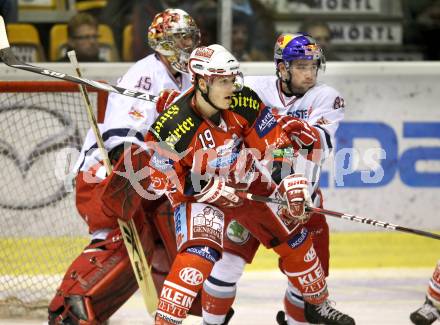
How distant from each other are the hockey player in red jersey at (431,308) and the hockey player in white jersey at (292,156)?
0.36 meters

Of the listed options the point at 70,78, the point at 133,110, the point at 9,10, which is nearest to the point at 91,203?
the point at 133,110

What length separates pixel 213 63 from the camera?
4566 millimetres

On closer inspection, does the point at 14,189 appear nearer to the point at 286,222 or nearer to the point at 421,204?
the point at 286,222

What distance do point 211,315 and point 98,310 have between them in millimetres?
510

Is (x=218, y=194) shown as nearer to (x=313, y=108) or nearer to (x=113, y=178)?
(x=113, y=178)

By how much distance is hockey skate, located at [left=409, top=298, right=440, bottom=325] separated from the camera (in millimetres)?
5230

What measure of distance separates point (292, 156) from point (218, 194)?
0.50m

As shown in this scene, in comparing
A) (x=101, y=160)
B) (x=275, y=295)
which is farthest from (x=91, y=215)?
(x=275, y=295)

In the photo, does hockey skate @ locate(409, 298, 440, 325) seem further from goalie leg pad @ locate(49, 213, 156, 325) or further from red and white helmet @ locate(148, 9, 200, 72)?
red and white helmet @ locate(148, 9, 200, 72)

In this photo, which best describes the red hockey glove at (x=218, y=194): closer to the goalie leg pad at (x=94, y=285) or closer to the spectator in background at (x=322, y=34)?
the goalie leg pad at (x=94, y=285)

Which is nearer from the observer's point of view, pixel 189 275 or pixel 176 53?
pixel 189 275

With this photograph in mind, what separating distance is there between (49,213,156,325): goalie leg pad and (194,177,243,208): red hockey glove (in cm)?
69

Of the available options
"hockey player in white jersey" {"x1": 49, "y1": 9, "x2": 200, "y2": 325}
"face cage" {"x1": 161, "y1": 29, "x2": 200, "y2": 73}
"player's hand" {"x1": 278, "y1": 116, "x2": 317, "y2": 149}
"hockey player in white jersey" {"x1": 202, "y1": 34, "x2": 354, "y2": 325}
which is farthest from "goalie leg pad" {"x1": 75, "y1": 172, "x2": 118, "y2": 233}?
"player's hand" {"x1": 278, "y1": 116, "x2": 317, "y2": 149}

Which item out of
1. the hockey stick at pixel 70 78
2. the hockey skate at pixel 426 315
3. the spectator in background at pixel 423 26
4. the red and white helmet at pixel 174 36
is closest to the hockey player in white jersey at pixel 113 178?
the red and white helmet at pixel 174 36
